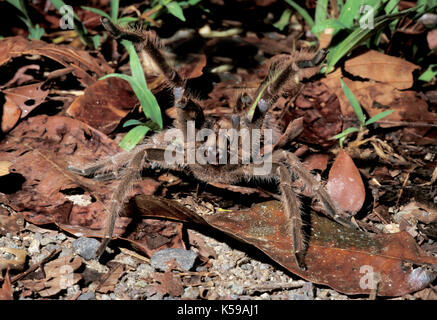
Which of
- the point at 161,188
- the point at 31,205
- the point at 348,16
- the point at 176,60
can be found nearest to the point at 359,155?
the point at 348,16

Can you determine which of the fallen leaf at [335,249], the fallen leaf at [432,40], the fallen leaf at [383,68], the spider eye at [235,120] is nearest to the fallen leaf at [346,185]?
the fallen leaf at [335,249]

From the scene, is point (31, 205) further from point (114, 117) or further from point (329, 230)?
point (329, 230)

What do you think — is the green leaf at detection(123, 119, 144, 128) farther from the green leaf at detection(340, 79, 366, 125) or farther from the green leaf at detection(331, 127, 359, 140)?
the green leaf at detection(340, 79, 366, 125)

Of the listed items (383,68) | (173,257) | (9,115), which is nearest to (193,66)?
(9,115)

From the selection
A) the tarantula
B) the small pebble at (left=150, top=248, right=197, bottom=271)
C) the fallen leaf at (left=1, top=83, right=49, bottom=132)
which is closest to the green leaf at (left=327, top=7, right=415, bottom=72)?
the tarantula

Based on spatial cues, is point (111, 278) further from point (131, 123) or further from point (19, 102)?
point (19, 102)

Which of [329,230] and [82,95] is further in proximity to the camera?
[82,95]
